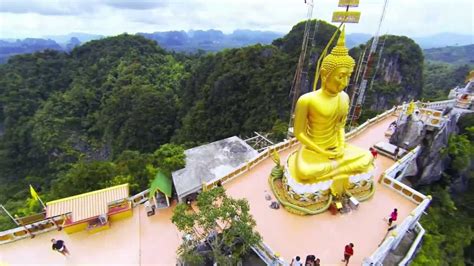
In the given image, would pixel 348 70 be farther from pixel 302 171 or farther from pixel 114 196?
pixel 114 196

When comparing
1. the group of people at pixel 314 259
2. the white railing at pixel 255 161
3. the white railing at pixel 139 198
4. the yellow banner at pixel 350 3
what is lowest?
the white railing at pixel 139 198

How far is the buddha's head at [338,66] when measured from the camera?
29.3 feet

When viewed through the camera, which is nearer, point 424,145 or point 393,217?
point 393,217

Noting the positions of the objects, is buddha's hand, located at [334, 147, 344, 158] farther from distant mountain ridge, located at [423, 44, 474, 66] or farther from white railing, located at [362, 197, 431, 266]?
distant mountain ridge, located at [423, 44, 474, 66]

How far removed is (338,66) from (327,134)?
262cm

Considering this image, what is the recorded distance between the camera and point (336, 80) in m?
9.09

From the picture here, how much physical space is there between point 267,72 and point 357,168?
29.3 metres

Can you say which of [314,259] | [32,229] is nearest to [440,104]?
[314,259]

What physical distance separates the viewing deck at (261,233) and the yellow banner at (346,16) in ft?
25.4

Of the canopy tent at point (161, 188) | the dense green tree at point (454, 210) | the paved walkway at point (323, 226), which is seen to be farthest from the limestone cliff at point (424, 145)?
the canopy tent at point (161, 188)

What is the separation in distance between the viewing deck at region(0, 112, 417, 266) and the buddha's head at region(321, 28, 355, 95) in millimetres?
4982

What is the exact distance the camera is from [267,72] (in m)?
38.0

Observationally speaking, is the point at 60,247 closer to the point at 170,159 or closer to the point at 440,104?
the point at 170,159

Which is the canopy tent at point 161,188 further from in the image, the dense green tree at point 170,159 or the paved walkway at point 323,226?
the paved walkway at point 323,226
